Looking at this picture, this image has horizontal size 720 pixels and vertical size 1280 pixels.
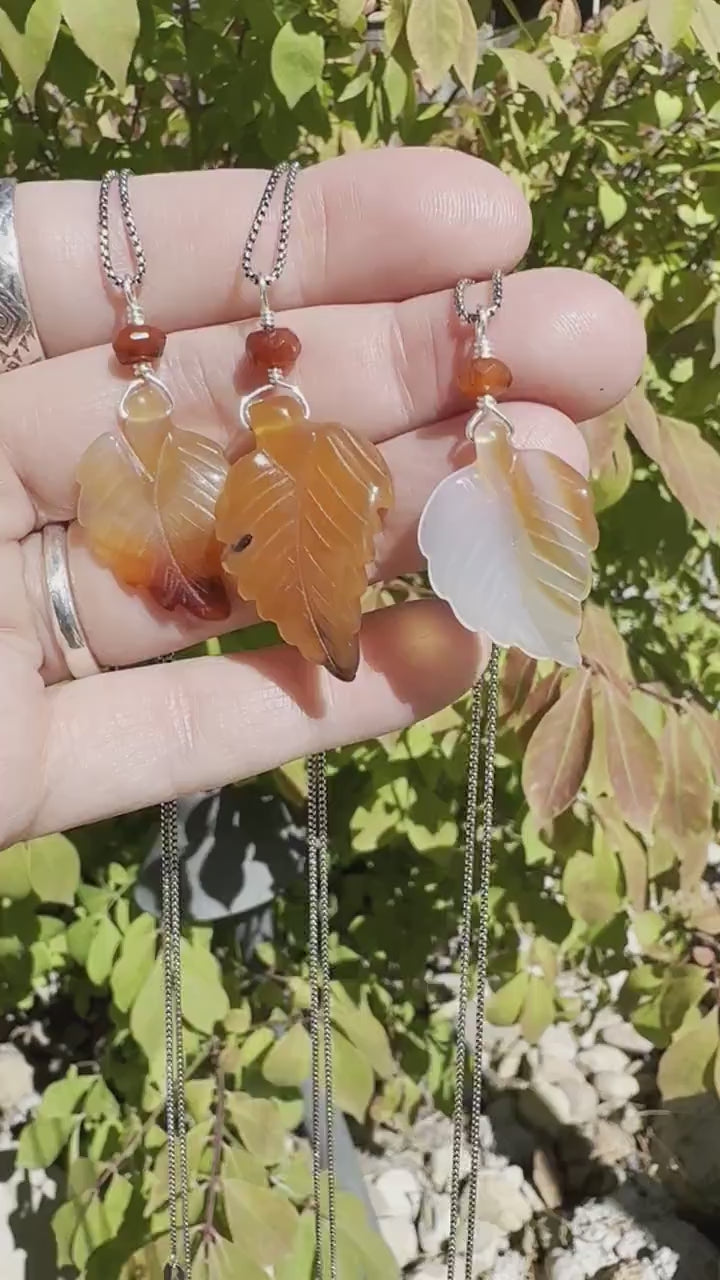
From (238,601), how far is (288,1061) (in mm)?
507

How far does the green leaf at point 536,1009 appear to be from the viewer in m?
1.37

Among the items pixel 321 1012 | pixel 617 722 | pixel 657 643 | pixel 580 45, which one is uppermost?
pixel 580 45

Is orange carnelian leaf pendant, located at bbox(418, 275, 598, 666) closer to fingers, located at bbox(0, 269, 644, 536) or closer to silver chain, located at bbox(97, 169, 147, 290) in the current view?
fingers, located at bbox(0, 269, 644, 536)

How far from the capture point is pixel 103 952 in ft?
4.06

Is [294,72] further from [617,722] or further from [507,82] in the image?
[617,722]

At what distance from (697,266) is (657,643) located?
482 millimetres

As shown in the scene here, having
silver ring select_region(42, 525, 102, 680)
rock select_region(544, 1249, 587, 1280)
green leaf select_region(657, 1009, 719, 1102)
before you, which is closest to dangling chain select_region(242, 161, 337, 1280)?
silver ring select_region(42, 525, 102, 680)

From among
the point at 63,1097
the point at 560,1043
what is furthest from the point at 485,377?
the point at 560,1043

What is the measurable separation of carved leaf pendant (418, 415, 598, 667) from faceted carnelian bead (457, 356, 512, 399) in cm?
2

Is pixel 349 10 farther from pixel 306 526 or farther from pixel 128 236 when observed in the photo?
pixel 306 526

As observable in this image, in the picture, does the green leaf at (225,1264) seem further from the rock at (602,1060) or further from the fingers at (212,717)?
the rock at (602,1060)

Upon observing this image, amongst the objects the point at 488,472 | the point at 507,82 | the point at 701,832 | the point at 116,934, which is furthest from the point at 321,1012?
the point at 507,82

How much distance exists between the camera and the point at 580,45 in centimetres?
120

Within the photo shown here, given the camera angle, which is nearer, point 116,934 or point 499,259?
point 499,259
